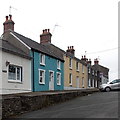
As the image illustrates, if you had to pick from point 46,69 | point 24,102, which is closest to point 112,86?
point 46,69

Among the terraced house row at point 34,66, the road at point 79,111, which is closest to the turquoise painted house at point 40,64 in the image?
the terraced house row at point 34,66

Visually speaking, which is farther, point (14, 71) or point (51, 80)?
point (51, 80)

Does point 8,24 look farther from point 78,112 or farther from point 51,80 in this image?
point 78,112

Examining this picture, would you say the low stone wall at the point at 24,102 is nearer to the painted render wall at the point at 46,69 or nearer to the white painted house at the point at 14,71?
the white painted house at the point at 14,71

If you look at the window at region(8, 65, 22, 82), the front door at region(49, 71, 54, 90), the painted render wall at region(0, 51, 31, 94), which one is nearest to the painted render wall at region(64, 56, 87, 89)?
the front door at region(49, 71, 54, 90)

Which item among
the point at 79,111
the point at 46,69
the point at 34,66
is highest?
the point at 34,66

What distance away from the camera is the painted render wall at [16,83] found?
22.4m

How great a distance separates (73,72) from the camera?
135 feet

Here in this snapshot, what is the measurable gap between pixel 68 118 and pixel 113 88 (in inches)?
864

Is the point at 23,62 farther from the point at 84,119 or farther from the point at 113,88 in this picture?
the point at 84,119

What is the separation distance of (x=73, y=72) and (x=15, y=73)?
17872mm

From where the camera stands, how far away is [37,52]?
95.8ft

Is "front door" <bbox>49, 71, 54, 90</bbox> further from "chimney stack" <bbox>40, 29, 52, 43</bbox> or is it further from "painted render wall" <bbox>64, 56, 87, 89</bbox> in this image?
"chimney stack" <bbox>40, 29, 52, 43</bbox>

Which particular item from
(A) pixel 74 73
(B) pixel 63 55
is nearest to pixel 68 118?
(B) pixel 63 55
